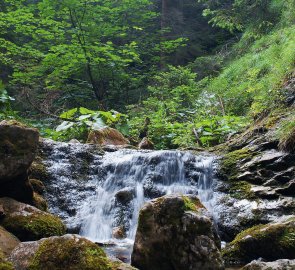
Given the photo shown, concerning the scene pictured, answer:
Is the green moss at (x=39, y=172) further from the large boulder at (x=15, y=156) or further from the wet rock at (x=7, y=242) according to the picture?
the wet rock at (x=7, y=242)

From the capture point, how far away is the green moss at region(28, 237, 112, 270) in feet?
11.1

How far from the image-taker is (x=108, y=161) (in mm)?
8586

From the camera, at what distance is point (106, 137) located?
34.3ft

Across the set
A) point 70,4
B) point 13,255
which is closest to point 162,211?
point 13,255

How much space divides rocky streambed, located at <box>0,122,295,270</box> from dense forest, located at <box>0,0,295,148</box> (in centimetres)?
216

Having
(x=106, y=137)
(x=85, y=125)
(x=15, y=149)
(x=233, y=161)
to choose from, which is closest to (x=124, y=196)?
(x=233, y=161)

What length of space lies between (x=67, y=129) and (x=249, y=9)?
9.12 meters

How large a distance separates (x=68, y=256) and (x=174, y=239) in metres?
1.26

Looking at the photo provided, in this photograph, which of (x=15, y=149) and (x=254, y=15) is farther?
(x=254, y=15)

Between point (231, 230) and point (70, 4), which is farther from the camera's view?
point (70, 4)

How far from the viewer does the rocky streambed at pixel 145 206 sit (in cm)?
406

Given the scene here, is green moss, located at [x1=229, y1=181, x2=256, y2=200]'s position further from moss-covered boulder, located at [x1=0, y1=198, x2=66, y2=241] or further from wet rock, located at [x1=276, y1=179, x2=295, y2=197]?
moss-covered boulder, located at [x1=0, y1=198, x2=66, y2=241]

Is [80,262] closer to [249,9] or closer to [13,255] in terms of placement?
[13,255]

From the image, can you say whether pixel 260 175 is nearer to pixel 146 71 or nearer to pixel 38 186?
pixel 38 186
